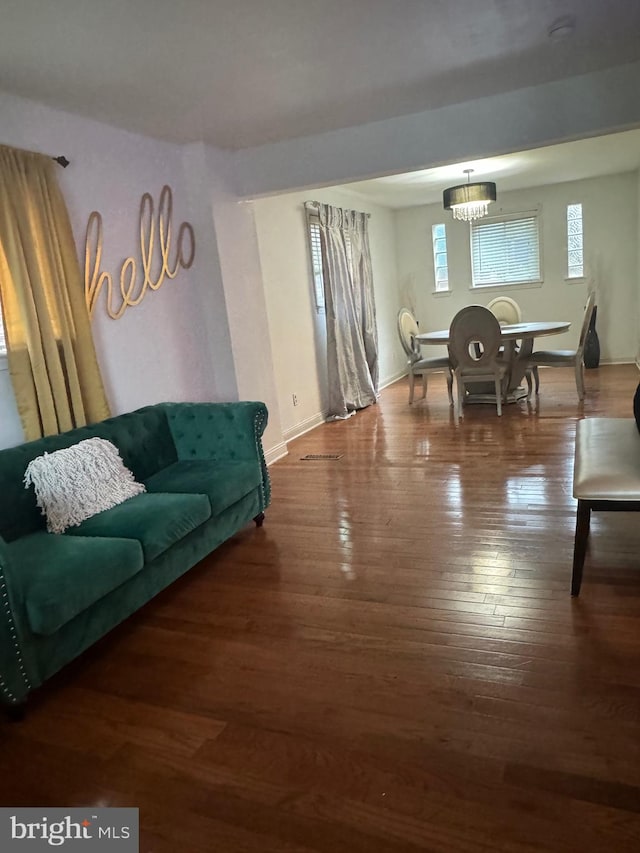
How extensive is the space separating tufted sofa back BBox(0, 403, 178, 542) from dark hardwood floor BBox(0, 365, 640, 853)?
621 mm

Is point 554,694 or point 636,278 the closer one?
point 554,694

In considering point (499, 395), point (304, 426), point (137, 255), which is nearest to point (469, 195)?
point (499, 395)

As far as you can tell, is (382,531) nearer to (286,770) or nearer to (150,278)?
(286,770)

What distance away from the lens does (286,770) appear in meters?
1.58

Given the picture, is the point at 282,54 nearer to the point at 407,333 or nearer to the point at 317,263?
the point at 317,263

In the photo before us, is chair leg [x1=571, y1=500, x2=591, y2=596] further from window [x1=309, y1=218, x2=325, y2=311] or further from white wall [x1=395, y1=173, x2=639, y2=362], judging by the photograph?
white wall [x1=395, y1=173, x2=639, y2=362]

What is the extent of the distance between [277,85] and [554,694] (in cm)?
303

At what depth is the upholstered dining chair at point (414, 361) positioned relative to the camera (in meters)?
5.95

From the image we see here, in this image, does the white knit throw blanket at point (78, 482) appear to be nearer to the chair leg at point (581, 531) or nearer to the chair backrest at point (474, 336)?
the chair leg at point (581, 531)

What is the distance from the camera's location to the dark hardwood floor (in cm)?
141

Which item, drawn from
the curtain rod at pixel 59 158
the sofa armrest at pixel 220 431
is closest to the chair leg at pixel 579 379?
the sofa armrest at pixel 220 431

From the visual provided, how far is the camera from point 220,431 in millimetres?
3309

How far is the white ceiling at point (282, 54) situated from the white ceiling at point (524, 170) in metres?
1.89

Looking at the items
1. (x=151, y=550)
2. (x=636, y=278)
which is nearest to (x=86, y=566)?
(x=151, y=550)
